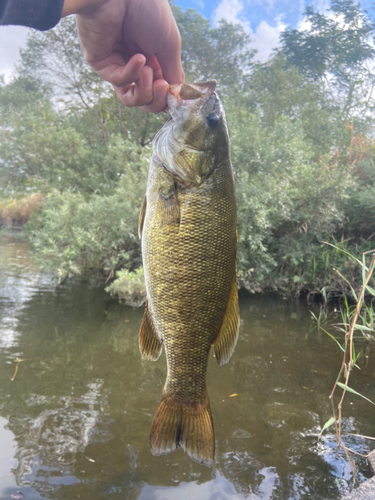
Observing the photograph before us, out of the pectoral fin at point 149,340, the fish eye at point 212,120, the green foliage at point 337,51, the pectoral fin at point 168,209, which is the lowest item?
the pectoral fin at point 149,340

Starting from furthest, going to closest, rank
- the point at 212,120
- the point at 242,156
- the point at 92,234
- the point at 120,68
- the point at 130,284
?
the point at 242,156
the point at 92,234
the point at 130,284
the point at 120,68
the point at 212,120

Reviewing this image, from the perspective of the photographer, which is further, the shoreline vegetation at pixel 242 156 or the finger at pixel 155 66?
the shoreline vegetation at pixel 242 156

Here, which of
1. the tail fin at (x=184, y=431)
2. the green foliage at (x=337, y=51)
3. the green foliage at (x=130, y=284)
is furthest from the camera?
the green foliage at (x=337, y=51)

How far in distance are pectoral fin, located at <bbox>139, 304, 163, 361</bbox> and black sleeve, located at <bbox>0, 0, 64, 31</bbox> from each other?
4.47 feet

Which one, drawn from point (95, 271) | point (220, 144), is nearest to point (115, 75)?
point (220, 144)

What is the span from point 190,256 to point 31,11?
123 cm

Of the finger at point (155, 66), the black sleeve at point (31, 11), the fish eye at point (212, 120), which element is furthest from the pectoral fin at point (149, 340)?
the black sleeve at point (31, 11)

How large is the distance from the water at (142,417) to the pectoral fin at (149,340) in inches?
70.8

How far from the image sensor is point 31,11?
5.03ft

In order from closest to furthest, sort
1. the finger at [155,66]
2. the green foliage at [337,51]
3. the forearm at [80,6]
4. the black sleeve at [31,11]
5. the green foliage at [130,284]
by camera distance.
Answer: the black sleeve at [31,11]
the forearm at [80,6]
the finger at [155,66]
the green foliage at [130,284]
the green foliage at [337,51]

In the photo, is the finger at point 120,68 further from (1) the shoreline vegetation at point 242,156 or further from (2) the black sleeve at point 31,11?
(1) the shoreline vegetation at point 242,156

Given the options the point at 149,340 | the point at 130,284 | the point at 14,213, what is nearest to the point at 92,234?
the point at 130,284

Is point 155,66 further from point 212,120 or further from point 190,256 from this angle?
point 190,256

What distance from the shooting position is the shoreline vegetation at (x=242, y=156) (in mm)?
8555
